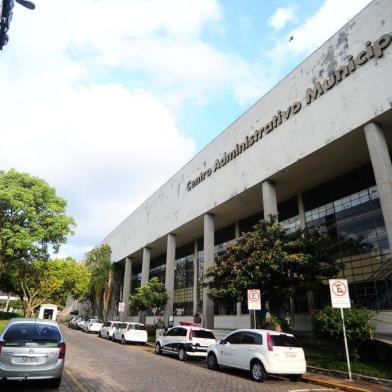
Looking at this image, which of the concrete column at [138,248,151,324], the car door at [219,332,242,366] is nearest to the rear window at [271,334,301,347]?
the car door at [219,332,242,366]

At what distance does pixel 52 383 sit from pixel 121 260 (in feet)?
130

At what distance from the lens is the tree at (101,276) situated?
47656 mm

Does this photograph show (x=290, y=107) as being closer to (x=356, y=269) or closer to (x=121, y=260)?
(x=356, y=269)

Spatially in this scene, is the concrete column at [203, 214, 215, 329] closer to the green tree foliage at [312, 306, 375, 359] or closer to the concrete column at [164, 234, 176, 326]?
the concrete column at [164, 234, 176, 326]

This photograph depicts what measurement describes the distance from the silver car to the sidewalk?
24.9 feet

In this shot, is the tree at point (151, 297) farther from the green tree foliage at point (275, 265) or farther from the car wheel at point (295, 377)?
the car wheel at point (295, 377)

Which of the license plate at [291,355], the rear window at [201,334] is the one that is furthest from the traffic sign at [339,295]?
the rear window at [201,334]

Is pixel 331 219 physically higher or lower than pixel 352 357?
higher

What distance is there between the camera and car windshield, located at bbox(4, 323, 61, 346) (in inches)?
337

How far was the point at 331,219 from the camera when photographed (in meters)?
21.1

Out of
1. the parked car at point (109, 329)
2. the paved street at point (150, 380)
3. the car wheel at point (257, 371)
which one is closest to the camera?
the paved street at point (150, 380)

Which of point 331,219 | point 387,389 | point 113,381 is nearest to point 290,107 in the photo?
point 331,219

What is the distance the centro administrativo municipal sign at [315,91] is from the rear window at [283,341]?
463 inches

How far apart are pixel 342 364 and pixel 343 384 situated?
2.03 meters
